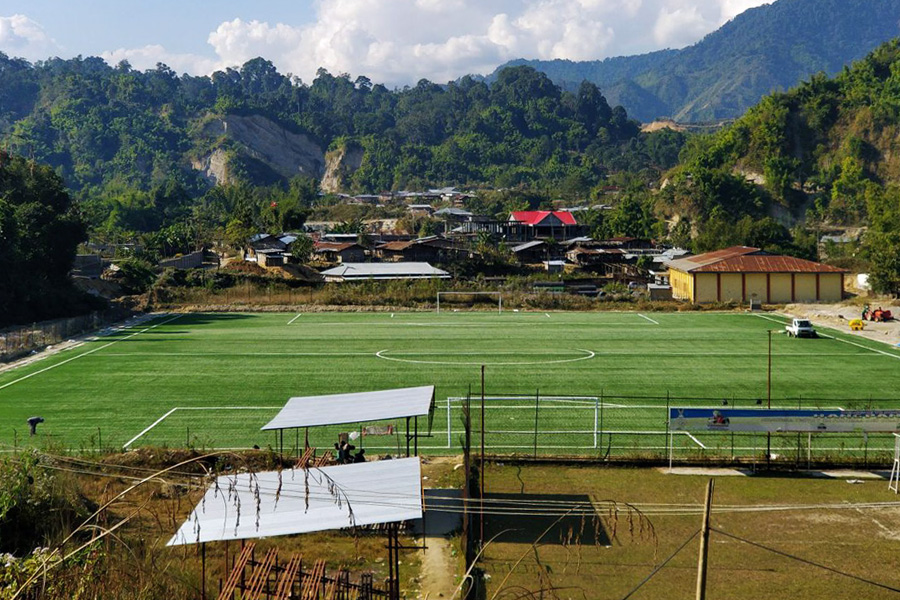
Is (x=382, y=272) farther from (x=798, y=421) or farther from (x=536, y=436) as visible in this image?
(x=798, y=421)

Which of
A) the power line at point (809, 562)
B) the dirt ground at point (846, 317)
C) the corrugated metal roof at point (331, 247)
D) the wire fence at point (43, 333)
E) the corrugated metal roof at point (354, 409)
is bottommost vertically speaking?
the power line at point (809, 562)

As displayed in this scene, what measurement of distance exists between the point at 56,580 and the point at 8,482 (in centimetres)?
606

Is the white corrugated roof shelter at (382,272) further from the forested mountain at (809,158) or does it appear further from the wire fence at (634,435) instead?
the forested mountain at (809,158)

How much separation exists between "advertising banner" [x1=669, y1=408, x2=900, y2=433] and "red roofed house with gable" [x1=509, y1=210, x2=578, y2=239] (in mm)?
80628

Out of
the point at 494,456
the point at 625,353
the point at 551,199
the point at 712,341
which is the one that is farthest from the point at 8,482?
the point at 551,199

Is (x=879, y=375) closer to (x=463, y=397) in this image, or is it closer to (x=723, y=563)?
(x=463, y=397)

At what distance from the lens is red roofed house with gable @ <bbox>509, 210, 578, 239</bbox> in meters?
104

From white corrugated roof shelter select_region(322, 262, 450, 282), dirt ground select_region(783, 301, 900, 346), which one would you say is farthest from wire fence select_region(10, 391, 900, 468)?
white corrugated roof shelter select_region(322, 262, 450, 282)

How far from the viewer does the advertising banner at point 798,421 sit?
901 inches

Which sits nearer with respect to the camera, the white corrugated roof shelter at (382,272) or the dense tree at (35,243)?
the dense tree at (35,243)

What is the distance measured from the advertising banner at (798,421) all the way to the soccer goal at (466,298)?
122 feet

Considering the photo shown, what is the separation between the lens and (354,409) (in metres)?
21.8

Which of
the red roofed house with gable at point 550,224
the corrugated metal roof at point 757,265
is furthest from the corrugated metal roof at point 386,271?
the red roofed house with gable at point 550,224

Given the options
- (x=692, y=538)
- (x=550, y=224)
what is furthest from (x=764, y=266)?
(x=692, y=538)
